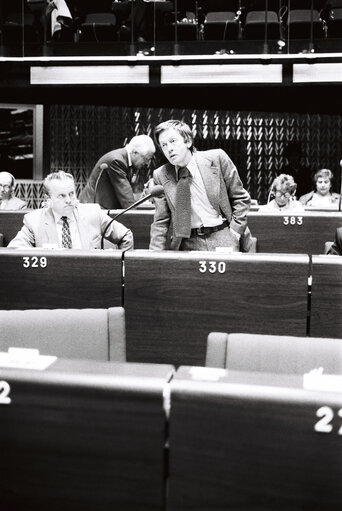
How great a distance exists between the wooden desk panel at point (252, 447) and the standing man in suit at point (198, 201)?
2150mm

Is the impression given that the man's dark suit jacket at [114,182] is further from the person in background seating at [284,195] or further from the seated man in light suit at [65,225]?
the person in background seating at [284,195]

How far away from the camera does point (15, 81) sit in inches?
352

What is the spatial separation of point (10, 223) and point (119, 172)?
0.81 meters

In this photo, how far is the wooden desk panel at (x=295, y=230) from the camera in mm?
4156

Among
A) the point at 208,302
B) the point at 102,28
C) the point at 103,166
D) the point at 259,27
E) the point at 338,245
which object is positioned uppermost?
the point at 102,28

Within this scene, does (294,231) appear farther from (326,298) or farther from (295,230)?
(326,298)

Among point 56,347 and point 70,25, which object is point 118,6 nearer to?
point 70,25

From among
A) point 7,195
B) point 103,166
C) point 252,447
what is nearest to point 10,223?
point 103,166

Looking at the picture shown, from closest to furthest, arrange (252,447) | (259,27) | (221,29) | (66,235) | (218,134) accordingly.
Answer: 1. (252,447)
2. (66,235)
3. (259,27)
4. (221,29)
5. (218,134)

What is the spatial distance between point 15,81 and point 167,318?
735 cm

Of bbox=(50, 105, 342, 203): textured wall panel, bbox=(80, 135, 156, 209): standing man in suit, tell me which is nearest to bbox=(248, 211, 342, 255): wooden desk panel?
bbox=(80, 135, 156, 209): standing man in suit

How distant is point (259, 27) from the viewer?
28.3ft

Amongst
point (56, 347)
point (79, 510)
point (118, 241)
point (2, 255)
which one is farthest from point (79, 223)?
point (79, 510)

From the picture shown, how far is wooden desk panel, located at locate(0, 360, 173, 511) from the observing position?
941mm
